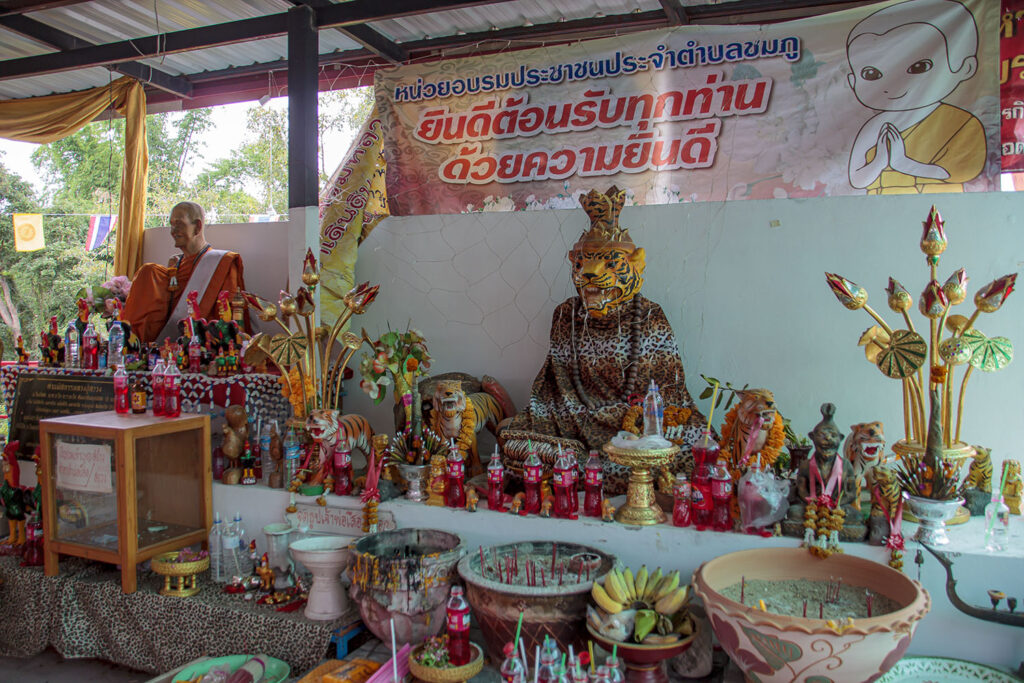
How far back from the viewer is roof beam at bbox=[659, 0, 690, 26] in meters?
5.13

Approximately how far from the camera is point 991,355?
3.15 m

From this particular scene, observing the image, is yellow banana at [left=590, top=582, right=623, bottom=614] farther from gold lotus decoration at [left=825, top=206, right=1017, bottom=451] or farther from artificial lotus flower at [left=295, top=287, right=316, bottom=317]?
artificial lotus flower at [left=295, top=287, right=316, bottom=317]

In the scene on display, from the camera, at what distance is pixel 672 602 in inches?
112

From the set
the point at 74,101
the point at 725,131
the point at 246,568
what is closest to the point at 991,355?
the point at 725,131

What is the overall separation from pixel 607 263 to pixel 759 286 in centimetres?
104

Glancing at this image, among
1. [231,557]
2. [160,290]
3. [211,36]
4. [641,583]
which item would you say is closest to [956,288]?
[641,583]

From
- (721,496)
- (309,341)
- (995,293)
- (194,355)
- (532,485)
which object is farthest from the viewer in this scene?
(194,355)

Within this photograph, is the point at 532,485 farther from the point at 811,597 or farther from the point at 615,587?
the point at 811,597

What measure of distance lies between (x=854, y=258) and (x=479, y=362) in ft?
7.96

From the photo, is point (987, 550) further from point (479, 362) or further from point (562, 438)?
point (479, 362)

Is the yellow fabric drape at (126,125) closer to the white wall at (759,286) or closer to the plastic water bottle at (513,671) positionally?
the white wall at (759,286)

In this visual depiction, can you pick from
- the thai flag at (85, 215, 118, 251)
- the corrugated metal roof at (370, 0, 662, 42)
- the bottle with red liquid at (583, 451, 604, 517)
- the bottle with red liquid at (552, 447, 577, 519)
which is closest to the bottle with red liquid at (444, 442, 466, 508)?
the bottle with red liquid at (552, 447, 577, 519)

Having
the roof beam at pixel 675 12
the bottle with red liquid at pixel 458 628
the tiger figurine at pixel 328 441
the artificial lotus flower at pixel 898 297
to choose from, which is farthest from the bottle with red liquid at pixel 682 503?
the roof beam at pixel 675 12

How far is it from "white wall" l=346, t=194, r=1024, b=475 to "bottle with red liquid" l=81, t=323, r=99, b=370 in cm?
227
